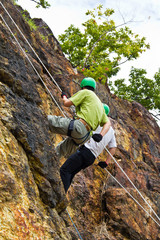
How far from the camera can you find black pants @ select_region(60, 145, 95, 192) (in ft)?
17.0

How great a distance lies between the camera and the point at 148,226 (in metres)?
7.57

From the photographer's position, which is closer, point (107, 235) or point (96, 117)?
point (96, 117)

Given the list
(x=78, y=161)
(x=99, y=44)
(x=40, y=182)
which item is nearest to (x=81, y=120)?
(x=78, y=161)

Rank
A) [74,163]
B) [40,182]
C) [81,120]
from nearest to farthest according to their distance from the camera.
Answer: [40,182] < [81,120] < [74,163]

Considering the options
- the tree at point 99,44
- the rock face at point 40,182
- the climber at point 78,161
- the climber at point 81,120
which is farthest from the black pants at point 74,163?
the tree at point 99,44

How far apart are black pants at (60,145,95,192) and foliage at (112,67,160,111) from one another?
72.4ft

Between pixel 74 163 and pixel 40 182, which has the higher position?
pixel 74 163

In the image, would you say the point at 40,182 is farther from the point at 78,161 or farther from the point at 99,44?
the point at 99,44

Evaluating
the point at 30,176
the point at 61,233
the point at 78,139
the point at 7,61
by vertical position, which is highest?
the point at 7,61

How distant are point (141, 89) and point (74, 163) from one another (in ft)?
80.6

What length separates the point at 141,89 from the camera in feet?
93.7

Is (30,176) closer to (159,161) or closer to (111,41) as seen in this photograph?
(159,161)

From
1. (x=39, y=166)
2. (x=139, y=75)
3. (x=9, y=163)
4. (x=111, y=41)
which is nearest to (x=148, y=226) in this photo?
(x=39, y=166)

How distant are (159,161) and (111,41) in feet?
33.5
